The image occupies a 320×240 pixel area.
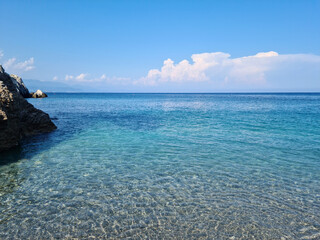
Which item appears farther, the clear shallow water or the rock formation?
the rock formation

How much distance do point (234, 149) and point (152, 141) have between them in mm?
7514

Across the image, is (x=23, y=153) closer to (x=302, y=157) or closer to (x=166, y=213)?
(x=166, y=213)

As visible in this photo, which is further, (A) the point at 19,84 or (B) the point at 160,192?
(A) the point at 19,84

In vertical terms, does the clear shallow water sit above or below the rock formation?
below

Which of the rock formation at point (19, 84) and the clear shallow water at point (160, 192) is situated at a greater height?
the rock formation at point (19, 84)

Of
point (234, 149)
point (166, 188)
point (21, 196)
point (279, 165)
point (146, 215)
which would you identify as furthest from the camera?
point (234, 149)

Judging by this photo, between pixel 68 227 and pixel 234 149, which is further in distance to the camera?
pixel 234 149

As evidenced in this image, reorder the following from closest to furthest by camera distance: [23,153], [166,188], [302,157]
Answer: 1. [166,188]
2. [302,157]
3. [23,153]

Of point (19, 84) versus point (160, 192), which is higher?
point (19, 84)

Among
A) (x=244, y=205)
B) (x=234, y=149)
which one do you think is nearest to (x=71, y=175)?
(x=244, y=205)

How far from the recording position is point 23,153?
1595 centimetres

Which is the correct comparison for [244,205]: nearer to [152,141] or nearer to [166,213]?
[166,213]

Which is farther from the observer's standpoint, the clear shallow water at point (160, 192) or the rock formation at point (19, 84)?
the rock formation at point (19, 84)

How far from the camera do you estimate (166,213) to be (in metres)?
8.05
